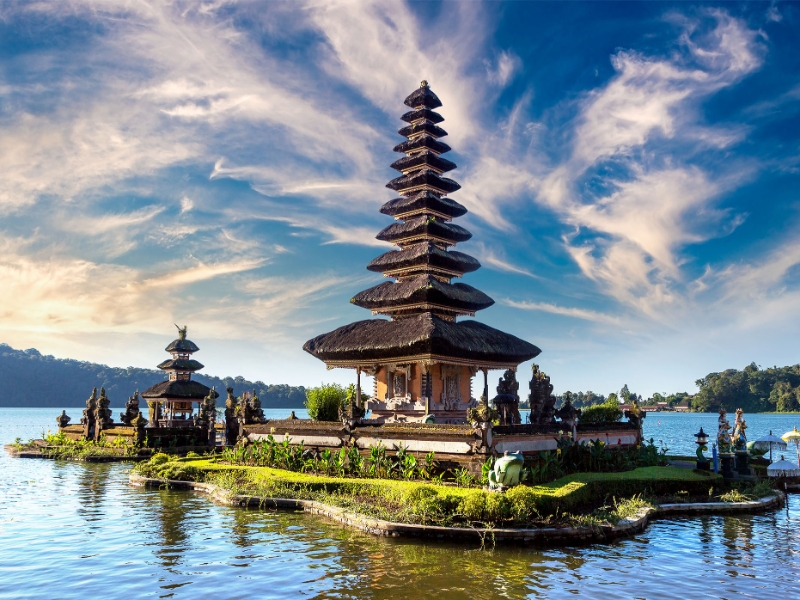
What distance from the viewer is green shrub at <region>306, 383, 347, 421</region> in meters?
36.8

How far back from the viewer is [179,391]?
49.2 meters

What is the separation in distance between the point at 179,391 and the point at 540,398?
3099 cm

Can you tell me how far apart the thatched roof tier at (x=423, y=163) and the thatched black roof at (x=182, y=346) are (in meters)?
23.3

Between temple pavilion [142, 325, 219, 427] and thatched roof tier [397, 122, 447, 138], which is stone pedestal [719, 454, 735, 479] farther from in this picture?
temple pavilion [142, 325, 219, 427]

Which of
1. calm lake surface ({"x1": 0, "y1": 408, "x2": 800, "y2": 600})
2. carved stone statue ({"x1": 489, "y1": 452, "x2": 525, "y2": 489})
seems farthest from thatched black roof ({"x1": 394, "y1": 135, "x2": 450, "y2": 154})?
calm lake surface ({"x1": 0, "y1": 408, "x2": 800, "y2": 600})

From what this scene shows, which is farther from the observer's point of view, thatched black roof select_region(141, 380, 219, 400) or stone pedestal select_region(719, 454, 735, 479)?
thatched black roof select_region(141, 380, 219, 400)

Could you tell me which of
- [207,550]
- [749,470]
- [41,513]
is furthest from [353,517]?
[749,470]

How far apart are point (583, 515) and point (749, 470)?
13.1 meters

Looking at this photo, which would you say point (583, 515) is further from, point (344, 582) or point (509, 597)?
point (344, 582)

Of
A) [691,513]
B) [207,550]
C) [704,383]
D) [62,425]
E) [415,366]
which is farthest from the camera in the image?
[704,383]

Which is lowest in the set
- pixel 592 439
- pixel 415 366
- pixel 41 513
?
pixel 41 513

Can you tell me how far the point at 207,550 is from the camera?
16547 mm

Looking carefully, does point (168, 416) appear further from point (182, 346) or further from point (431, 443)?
point (431, 443)

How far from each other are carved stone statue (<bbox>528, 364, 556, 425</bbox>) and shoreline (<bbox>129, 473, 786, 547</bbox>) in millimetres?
8335
